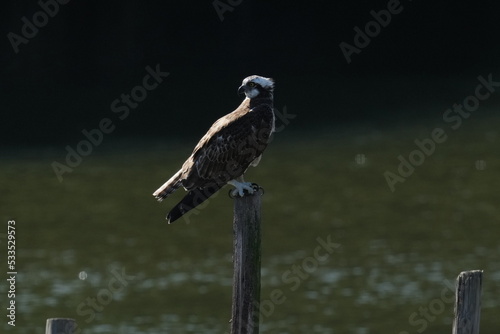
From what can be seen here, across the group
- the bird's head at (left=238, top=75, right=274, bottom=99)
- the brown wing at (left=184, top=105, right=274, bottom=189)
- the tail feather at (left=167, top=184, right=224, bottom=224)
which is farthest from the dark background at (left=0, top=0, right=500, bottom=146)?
the tail feather at (left=167, top=184, right=224, bottom=224)

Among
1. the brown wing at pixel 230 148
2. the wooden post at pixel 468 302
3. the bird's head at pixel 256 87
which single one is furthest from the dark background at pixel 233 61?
the wooden post at pixel 468 302

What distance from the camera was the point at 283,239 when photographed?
29.1 m

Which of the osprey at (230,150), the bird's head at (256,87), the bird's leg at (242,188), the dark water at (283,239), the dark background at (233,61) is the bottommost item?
the bird's leg at (242,188)

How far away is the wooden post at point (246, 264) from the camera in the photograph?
12.5 metres

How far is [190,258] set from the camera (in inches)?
1097

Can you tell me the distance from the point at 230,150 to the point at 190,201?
1.45 metres

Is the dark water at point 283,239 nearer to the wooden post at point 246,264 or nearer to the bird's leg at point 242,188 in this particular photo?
the bird's leg at point 242,188

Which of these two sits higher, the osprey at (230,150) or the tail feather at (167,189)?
the osprey at (230,150)

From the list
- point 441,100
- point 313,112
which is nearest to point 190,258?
point 313,112

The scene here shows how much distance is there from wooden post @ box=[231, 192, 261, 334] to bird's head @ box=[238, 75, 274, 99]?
123 inches

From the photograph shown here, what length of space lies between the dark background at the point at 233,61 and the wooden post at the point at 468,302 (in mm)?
30654

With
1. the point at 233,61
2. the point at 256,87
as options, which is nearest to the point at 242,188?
the point at 256,87

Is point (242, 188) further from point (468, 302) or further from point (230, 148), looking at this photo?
point (468, 302)

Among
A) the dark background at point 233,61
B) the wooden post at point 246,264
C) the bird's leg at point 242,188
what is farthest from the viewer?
the dark background at point 233,61
